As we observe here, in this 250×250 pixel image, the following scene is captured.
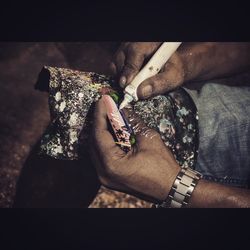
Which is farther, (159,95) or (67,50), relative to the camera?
(67,50)

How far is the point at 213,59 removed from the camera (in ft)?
5.85

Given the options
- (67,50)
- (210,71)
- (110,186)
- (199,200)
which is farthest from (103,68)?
(199,200)

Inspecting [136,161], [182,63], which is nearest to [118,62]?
[182,63]

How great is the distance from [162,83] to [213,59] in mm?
603

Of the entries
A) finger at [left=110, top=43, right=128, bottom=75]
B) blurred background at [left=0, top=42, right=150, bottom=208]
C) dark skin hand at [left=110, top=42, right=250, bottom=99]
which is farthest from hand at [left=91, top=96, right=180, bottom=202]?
blurred background at [left=0, top=42, right=150, bottom=208]

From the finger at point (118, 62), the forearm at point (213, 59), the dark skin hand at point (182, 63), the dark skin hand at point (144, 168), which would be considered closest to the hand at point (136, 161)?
the dark skin hand at point (144, 168)

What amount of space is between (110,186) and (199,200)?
1.52 feet

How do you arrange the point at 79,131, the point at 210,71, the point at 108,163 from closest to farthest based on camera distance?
the point at 108,163
the point at 79,131
the point at 210,71

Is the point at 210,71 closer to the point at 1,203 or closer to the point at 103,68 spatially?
the point at 103,68

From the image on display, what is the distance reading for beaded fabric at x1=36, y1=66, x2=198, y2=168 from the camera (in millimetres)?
1341

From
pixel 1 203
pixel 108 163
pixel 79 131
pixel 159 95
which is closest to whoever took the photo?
pixel 108 163

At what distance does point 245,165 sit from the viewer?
1438 mm

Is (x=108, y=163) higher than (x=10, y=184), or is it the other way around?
(x=108, y=163)

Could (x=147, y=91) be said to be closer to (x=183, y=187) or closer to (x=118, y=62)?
(x=118, y=62)
